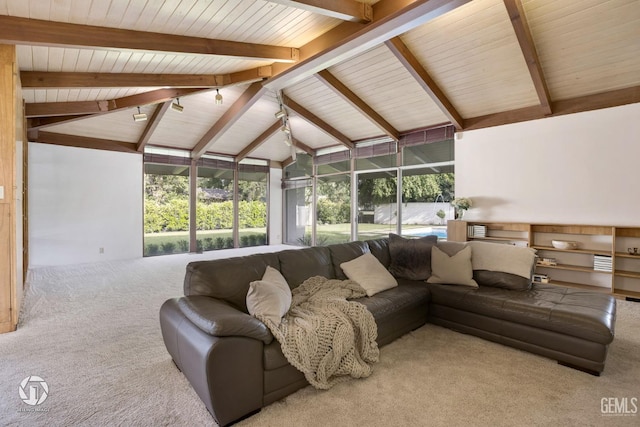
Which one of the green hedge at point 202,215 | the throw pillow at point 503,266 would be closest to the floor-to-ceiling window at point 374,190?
the green hedge at point 202,215

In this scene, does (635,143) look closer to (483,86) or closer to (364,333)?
(483,86)

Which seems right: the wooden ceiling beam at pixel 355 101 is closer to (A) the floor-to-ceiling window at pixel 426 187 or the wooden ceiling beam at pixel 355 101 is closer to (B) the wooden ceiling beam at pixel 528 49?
(A) the floor-to-ceiling window at pixel 426 187

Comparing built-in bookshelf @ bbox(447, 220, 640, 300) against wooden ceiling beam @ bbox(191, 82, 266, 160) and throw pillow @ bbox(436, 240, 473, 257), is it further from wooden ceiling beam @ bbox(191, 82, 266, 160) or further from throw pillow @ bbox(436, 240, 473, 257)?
wooden ceiling beam @ bbox(191, 82, 266, 160)

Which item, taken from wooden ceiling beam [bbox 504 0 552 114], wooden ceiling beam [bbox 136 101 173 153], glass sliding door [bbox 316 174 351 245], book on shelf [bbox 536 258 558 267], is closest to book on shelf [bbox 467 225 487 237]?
book on shelf [bbox 536 258 558 267]

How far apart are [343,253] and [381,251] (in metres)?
0.58

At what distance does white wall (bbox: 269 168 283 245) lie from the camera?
9.66 meters

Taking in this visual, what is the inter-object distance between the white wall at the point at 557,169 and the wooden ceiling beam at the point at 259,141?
4.20m

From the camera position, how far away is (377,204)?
744 cm

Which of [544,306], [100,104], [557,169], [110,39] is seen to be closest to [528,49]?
[557,169]

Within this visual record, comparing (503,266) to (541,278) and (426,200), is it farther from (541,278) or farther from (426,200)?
(426,200)

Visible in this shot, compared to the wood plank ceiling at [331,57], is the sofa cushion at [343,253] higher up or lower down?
lower down

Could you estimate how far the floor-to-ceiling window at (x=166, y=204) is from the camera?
749cm

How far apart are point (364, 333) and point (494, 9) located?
372cm

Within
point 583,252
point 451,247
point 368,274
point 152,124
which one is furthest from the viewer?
point 152,124
